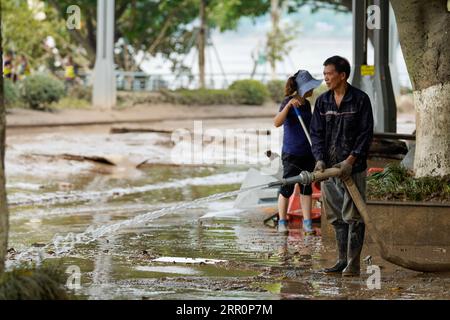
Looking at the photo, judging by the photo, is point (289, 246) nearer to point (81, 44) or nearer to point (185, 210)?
point (185, 210)

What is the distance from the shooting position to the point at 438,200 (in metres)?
12.1

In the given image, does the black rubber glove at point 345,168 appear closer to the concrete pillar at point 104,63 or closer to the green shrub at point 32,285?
the green shrub at point 32,285

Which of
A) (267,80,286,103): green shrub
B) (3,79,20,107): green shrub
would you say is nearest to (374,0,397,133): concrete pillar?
(3,79,20,107): green shrub

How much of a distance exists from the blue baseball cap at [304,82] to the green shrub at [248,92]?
116 ft

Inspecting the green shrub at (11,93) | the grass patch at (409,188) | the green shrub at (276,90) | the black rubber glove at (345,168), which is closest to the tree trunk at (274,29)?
the green shrub at (276,90)

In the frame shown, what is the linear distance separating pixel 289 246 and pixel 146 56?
42.6 metres

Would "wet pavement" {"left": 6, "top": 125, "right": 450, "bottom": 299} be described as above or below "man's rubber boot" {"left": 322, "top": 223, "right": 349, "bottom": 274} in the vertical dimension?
below

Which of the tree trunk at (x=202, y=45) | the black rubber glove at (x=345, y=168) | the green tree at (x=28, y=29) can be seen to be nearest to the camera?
the black rubber glove at (x=345, y=168)

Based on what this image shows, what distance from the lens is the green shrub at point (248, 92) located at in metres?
48.8

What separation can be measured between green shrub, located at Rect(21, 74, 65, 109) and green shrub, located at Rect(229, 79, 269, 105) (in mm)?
12751

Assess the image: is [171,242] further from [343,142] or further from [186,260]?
[343,142]

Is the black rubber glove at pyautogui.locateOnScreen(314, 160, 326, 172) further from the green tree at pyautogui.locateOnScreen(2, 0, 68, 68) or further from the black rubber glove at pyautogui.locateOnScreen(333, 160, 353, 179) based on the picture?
the green tree at pyautogui.locateOnScreen(2, 0, 68, 68)

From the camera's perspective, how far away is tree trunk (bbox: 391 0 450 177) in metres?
12.7
